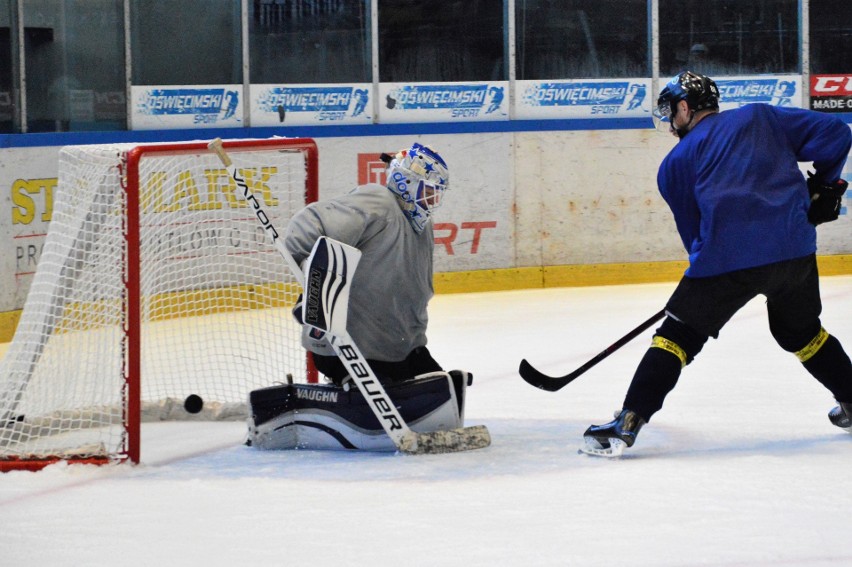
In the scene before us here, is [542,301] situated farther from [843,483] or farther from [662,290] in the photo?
[843,483]

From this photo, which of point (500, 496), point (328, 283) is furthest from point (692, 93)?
point (500, 496)

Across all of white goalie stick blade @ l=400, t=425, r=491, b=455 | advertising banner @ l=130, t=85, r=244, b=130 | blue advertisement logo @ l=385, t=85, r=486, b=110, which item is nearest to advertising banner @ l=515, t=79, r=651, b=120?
blue advertisement logo @ l=385, t=85, r=486, b=110

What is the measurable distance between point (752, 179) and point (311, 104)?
425 centimetres

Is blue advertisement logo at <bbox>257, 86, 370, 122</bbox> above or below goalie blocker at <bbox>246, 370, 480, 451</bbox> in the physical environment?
above

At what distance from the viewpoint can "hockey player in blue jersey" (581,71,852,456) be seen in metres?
3.55

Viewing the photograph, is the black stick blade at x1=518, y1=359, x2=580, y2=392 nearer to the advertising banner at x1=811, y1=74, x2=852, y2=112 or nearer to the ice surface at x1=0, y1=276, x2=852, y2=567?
the ice surface at x1=0, y1=276, x2=852, y2=567

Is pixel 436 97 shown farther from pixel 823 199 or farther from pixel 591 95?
pixel 823 199

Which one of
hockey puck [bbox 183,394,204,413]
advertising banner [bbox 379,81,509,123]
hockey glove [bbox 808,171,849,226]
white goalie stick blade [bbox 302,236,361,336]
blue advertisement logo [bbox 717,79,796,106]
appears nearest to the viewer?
white goalie stick blade [bbox 302,236,361,336]

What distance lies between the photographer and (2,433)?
3816mm

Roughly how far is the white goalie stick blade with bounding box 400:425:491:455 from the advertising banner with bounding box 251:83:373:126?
3.97 m

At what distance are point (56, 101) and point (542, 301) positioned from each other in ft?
8.54

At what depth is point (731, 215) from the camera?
3541 mm

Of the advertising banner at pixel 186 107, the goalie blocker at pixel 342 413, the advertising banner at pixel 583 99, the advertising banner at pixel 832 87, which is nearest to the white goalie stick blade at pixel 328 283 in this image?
the goalie blocker at pixel 342 413

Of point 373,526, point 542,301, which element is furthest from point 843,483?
point 542,301
